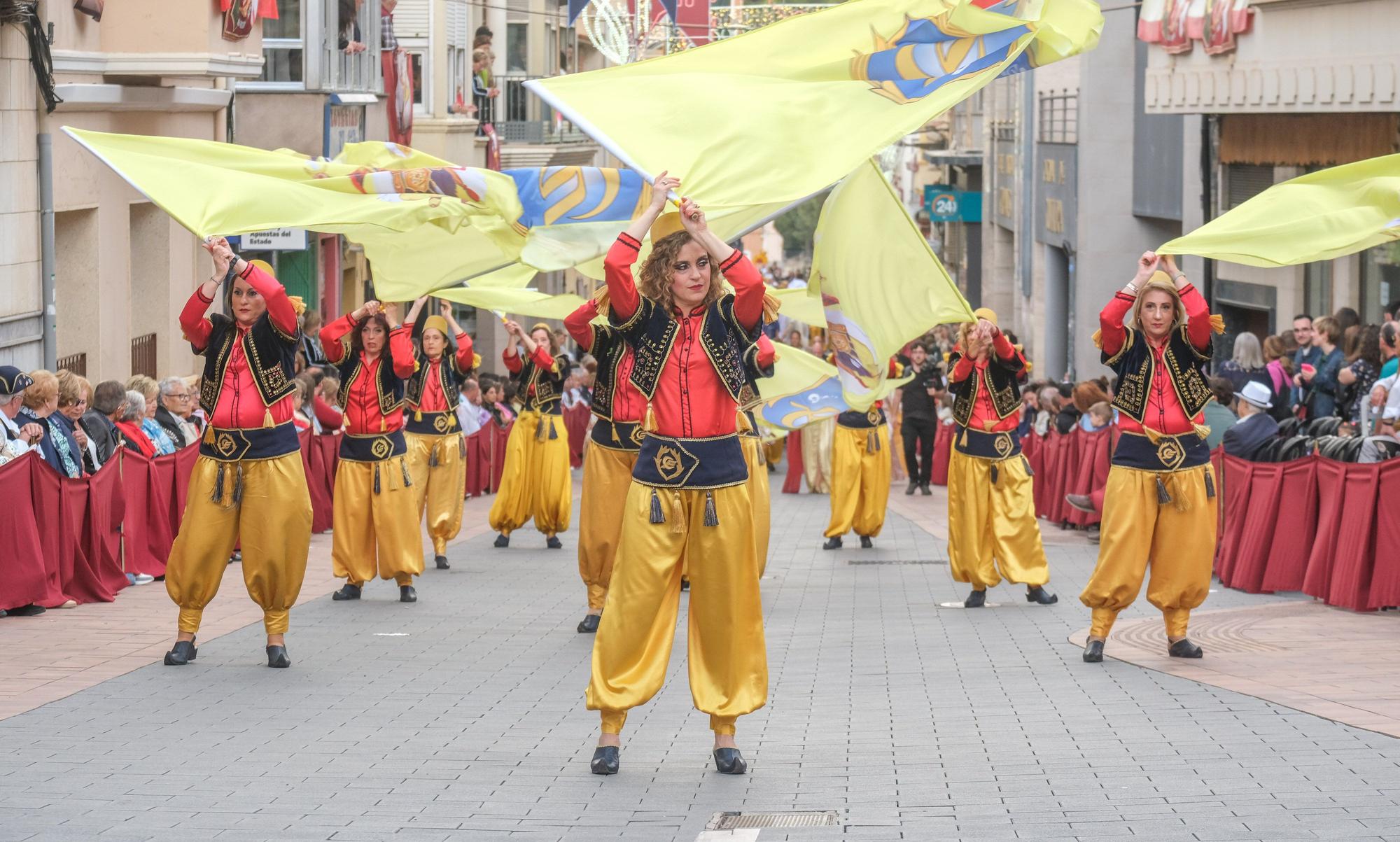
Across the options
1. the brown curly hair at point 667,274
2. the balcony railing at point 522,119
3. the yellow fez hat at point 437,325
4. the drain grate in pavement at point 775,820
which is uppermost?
the balcony railing at point 522,119

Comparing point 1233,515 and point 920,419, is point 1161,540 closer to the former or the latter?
point 1233,515

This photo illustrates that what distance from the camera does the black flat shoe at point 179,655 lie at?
384 inches

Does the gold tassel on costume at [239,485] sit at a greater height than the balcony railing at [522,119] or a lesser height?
lesser

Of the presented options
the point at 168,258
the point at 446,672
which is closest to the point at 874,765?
the point at 446,672

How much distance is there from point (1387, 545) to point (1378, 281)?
9.80 metres

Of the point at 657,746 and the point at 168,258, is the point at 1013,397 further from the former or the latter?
the point at 168,258

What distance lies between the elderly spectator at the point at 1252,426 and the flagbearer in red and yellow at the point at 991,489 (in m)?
1.87

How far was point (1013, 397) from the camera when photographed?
1291cm

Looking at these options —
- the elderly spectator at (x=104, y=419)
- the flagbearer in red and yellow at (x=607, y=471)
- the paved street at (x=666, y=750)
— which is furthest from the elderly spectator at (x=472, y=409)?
the flagbearer in red and yellow at (x=607, y=471)

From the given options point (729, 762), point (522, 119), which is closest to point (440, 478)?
point (729, 762)

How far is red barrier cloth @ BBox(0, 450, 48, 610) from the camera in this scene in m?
11.1

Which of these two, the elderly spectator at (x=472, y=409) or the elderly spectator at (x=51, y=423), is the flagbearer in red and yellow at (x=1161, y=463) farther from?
the elderly spectator at (x=472, y=409)

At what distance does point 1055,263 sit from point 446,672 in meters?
31.9

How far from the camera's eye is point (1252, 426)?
45.4 ft
